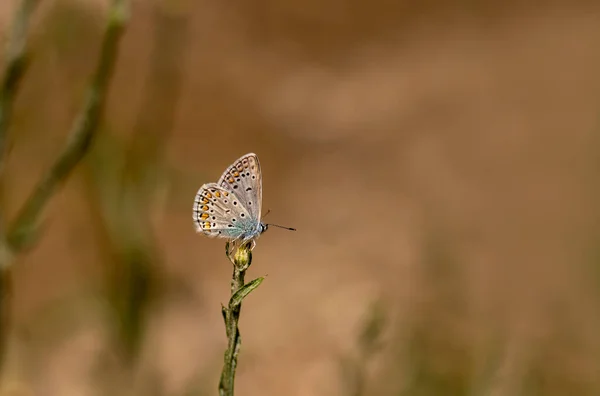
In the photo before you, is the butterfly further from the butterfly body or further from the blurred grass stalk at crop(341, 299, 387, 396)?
the blurred grass stalk at crop(341, 299, 387, 396)

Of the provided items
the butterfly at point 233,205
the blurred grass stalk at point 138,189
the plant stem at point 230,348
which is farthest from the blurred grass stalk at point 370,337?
the plant stem at point 230,348

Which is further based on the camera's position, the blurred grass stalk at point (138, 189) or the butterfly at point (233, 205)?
the blurred grass stalk at point (138, 189)

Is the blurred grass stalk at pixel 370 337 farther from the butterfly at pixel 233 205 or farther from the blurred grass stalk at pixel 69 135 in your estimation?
the blurred grass stalk at pixel 69 135

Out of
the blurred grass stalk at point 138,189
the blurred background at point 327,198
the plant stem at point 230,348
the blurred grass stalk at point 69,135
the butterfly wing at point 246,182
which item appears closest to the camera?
the plant stem at point 230,348

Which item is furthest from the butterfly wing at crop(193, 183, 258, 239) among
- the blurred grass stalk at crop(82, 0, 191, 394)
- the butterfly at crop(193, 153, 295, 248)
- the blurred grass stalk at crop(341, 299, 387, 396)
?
the blurred grass stalk at crop(341, 299, 387, 396)

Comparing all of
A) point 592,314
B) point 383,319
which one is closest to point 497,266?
point 592,314

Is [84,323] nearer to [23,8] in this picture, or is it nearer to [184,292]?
[184,292]

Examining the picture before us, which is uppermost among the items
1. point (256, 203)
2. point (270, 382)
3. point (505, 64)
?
point (505, 64)

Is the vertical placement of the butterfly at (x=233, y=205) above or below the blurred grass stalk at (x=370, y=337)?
above
